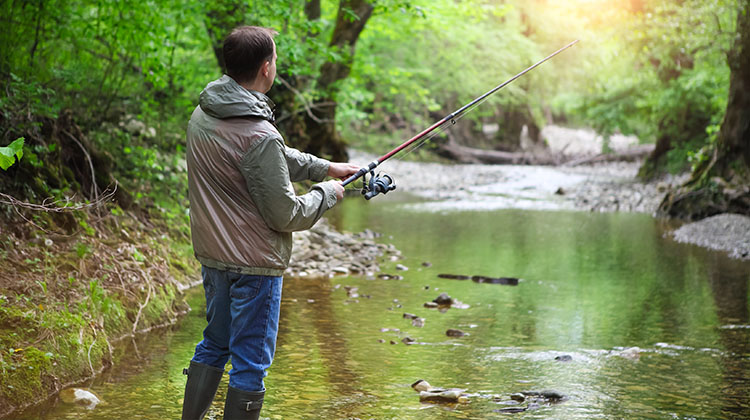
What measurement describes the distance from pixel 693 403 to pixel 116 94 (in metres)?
6.36

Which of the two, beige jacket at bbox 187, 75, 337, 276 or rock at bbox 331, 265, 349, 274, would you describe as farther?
rock at bbox 331, 265, 349, 274

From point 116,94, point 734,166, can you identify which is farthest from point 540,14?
point 116,94

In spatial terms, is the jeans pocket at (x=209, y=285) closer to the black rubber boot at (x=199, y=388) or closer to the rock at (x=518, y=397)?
the black rubber boot at (x=199, y=388)

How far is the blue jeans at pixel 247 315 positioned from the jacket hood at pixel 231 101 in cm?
66

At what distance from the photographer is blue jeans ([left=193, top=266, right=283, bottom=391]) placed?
10.8 feet

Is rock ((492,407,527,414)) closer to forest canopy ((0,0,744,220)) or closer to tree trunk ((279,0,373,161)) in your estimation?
forest canopy ((0,0,744,220))

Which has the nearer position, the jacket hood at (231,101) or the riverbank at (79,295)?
the jacket hood at (231,101)

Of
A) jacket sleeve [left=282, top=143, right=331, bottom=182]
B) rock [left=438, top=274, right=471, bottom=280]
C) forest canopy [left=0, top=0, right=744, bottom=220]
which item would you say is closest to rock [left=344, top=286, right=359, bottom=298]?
rock [left=438, top=274, right=471, bottom=280]

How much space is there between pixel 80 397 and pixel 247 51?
2.31m

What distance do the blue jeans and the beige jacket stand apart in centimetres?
6

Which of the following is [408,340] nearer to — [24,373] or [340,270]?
[24,373]

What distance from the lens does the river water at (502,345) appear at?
4508 mm

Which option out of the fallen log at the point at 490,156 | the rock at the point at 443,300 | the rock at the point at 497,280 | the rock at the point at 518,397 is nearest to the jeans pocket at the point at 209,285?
the rock at the point at 518,397

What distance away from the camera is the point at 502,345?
5961mm
